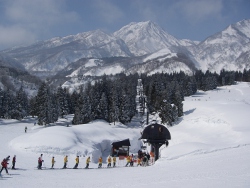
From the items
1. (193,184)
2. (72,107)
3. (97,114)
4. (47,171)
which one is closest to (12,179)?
(47,171)

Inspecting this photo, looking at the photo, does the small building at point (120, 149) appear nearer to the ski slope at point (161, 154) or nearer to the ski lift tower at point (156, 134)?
the ski slope at point (161, 154)

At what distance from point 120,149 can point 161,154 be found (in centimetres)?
1549

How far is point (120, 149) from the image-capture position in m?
52.6

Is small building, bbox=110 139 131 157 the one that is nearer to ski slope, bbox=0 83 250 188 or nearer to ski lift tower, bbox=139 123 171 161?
ski slope, bbox=0 83 250 188

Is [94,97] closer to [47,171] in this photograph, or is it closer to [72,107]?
[72,107]

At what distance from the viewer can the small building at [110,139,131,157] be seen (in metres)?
52.2

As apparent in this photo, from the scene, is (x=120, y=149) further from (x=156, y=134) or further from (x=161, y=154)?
(x=161, y=154)

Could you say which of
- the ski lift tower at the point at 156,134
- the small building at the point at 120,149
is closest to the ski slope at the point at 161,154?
the small building at the point at 120,149

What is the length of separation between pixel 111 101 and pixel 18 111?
1015 inches

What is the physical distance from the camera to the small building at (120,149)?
52156mm

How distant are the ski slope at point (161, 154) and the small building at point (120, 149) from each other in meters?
1.82

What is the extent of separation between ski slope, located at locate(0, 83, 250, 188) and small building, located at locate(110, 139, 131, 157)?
1823 millimetres

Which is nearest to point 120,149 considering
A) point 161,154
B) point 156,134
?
point 156,134

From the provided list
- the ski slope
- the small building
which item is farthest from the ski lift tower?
the small building
